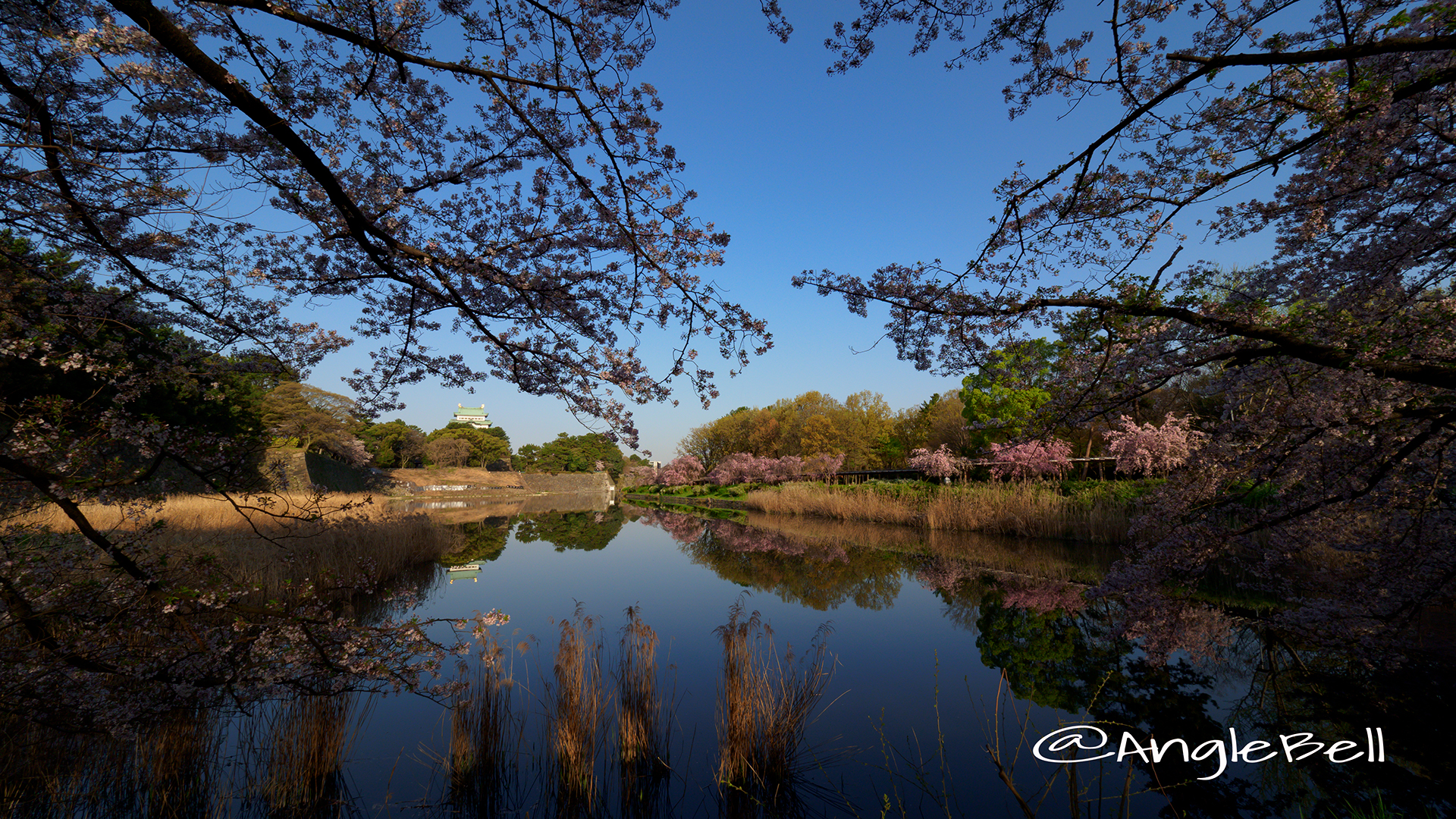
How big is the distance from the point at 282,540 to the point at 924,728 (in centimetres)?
1269

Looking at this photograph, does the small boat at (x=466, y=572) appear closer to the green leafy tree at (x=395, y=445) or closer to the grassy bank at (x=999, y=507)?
the grassy bank at (x=999, y=507)

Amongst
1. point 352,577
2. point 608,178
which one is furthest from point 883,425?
point 608,178

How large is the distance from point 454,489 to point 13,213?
54917 millimetres

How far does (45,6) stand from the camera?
3.22m

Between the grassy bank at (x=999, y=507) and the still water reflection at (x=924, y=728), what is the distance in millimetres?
6316

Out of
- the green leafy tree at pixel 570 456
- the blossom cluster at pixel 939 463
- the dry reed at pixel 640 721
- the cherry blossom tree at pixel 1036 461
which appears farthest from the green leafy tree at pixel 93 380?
the green leafy tree at pixel 570 456

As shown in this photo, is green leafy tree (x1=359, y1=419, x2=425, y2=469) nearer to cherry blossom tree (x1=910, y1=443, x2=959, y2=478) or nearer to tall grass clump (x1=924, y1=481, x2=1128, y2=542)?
cherry blossom tree (x1=910, y1=443, x2=959, y2=478)

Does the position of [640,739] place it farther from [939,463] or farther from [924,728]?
[939,463]

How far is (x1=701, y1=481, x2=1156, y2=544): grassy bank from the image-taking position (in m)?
14.6

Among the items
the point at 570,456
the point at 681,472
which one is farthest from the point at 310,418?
the point at 570,456

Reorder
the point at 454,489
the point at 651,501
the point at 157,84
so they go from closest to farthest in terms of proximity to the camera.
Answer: the point at 157,84, the point at 651,501, the point at 454,489

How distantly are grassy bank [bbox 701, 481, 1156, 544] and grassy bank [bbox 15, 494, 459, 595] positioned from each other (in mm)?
15498

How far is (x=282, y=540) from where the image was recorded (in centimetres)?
1114

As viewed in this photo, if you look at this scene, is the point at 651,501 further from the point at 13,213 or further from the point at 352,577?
the point at 13,213
